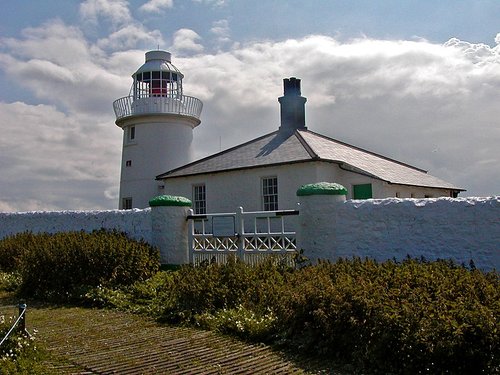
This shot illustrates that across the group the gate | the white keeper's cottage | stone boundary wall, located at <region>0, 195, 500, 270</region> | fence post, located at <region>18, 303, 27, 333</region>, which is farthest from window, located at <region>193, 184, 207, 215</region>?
fence post, located at <region>18, 303, 27, 333</region>

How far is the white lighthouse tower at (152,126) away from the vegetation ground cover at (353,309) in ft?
50.8

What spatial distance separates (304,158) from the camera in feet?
61.4

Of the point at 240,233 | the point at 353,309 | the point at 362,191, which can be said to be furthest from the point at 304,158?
the point at 353,309

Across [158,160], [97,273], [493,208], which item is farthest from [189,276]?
[158,160]

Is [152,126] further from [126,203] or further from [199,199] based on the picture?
[199,199]

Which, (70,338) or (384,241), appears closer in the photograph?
(70,338)

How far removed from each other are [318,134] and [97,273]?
13939 millimetres

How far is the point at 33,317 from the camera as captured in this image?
30.8 feet

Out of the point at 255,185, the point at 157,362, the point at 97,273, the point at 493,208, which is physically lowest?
the point at 157,362

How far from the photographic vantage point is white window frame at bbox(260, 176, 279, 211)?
1975 cm

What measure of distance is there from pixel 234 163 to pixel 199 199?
7.25 ft

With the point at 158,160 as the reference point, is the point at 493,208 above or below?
below

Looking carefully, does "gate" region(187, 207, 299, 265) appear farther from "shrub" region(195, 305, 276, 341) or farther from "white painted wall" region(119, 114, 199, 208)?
"white painted wall" region(119, 114, 199, 208)

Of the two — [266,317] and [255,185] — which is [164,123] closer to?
[255,185]
